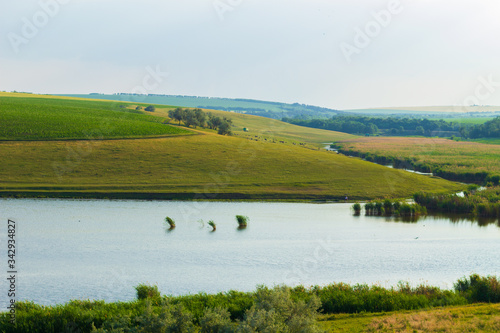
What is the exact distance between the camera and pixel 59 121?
9975cm

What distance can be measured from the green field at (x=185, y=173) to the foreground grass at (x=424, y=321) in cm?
4517

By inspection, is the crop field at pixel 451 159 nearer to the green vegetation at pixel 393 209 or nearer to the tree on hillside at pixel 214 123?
the green vegetation at pixel 393 209

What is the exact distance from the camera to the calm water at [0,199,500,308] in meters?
32.9

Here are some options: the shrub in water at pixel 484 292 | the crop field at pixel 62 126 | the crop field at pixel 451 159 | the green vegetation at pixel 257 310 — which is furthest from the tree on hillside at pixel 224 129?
the shrub in water at pixel 484 292

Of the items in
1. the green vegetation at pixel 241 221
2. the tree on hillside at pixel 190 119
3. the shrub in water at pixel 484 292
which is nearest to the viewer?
the shrub in water at pixel 484 292

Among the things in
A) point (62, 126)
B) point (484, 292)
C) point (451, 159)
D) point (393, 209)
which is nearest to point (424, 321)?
point (484, 292)

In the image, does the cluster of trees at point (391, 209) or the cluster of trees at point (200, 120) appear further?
the cluster of trees at point (200, 120)

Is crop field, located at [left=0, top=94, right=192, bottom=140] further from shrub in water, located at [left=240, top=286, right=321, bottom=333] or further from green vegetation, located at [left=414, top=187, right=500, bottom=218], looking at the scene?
shrub in water, located at [left=240, top=286, right=321, bottom=333]

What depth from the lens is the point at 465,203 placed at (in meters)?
62.9

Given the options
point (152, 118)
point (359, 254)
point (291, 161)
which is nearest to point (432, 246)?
point (359, 254)

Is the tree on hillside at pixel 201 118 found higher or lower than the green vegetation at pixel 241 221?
higher

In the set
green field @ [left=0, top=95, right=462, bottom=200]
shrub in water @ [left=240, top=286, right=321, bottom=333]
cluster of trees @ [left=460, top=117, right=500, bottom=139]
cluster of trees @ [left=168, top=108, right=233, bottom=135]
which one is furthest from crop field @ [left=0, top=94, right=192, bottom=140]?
cluster of trees @ [left=460, top=117, right=500, bottom=139]

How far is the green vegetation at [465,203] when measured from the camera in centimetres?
6131

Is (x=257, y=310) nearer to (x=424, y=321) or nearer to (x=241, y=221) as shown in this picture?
(x=424, y=321)
